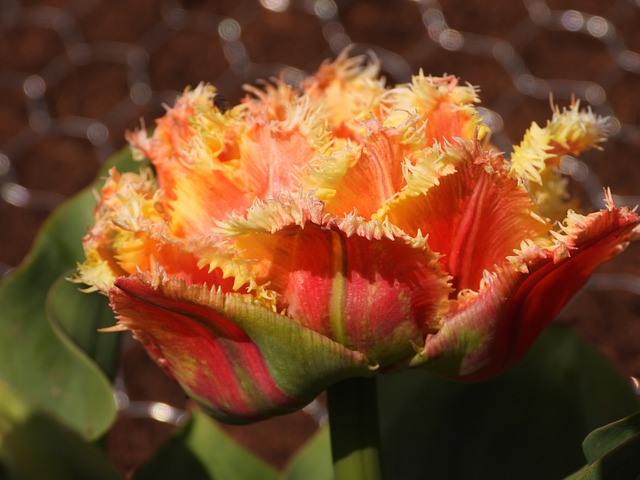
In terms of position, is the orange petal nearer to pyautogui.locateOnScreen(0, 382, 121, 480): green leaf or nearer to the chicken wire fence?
pyautogui.locateOnScreen(0, 382, 121, 480): green leaf

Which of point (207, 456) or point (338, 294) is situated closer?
point (338, 294)

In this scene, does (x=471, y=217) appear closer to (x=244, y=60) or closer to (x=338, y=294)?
(x=338, y=294)

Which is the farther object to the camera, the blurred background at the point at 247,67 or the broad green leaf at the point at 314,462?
the blurred background at the point at 247,67

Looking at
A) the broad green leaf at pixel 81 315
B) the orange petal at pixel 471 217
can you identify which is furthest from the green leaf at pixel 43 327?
the orange petal at pixel 471 217

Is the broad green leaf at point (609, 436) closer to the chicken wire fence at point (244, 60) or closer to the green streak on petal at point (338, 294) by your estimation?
the green streak on petal at point (338, 294)

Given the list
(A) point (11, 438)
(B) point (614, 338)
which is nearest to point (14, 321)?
(A) point (11, 438)

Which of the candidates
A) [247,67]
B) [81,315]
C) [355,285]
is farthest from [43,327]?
[247,67]

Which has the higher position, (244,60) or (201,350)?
(244,60)

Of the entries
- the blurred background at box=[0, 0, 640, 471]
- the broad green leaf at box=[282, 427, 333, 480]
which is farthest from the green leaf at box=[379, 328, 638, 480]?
the blurred background at box=[0, 0, 640, 471]
